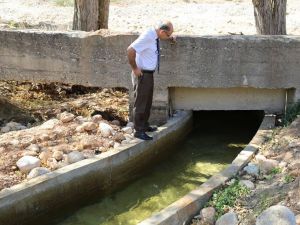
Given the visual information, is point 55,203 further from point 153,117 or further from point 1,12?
point 1,12

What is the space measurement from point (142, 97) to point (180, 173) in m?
1.29

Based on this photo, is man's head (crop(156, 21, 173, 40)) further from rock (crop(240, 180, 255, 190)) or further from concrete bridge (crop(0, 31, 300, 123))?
rock (crop(240, 180, 255, 190))

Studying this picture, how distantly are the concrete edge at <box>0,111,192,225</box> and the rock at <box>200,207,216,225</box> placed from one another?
160 cm

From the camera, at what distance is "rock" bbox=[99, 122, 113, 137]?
23.7 ft

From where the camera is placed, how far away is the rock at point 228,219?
5.06 meters

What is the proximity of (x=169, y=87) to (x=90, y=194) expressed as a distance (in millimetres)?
2399

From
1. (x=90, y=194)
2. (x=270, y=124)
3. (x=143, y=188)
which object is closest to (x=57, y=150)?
(x=90, y=194)

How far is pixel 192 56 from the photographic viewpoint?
7.74 metres

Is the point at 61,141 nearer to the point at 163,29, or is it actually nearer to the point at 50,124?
the point at 50,124

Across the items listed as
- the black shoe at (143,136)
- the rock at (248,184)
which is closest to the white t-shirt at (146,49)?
the black shoe at (143,136)

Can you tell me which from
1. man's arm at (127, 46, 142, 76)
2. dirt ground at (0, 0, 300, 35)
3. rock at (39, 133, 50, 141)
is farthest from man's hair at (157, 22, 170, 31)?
dirt ground at (0, 0, 300, 35)

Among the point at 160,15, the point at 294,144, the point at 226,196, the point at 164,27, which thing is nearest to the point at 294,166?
the point at 294,144

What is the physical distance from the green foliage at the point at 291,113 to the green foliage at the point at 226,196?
7.44 ft

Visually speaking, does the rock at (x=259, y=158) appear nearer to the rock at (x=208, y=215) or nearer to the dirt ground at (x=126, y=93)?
the dirt ground at (x=126, y=93)
